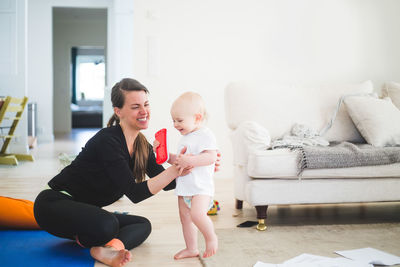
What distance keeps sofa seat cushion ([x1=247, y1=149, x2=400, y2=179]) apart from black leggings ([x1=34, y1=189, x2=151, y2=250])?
86 cm

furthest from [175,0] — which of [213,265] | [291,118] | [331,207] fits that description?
[213,265]

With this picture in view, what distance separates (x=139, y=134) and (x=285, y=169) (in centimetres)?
92

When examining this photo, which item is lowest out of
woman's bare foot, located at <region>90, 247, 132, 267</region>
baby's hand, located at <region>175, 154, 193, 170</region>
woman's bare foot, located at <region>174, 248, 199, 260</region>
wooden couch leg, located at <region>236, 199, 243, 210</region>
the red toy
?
wooden couch leg, located at <region>236, 199, 243, 210</region>

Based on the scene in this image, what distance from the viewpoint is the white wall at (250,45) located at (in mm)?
4234

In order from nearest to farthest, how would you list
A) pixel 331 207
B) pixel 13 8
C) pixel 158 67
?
pixel 331 207 → pixel 158 67 → pixel 13 8

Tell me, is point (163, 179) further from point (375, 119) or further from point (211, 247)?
point (375, 119)

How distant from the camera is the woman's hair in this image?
6.09 ft

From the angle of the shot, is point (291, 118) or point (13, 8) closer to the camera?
point (291, 118)

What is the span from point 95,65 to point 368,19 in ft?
36.2

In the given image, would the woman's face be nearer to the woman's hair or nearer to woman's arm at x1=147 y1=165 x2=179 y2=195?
the woman's hair

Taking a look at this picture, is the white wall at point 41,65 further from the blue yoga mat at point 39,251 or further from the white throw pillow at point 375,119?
the white throw pillow at point 375,119

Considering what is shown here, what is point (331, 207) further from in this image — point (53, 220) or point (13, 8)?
point (13, 8)

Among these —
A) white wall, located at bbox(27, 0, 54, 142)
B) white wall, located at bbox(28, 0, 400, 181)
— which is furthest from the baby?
white wall, located at bbox(27, 0, 54, 142)

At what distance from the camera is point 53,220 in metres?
1.84
